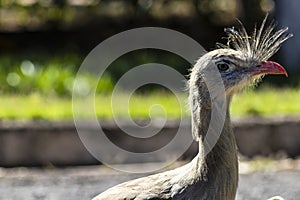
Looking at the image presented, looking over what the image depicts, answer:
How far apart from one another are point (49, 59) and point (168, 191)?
23.9 feet

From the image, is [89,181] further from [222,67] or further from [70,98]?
[222,67]

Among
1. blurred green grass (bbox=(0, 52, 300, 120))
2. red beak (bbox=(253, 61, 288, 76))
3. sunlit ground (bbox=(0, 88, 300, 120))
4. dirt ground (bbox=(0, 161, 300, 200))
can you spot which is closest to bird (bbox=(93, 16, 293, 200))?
red beak (bbox=(253, 61, 288, 76))

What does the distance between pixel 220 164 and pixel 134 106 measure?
14.9 ft

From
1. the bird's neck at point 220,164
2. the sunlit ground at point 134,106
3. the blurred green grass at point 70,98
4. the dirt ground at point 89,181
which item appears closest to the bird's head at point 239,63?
the bird's neck at point 220,164

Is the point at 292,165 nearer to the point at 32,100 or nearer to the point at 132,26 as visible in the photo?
the point at 32,100

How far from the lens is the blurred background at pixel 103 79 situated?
27.5ft

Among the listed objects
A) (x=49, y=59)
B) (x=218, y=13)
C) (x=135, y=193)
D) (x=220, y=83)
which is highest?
(x=218, y=13)

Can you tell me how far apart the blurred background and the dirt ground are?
54 millimetres

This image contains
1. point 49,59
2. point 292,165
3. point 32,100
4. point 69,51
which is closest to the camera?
point 292,165

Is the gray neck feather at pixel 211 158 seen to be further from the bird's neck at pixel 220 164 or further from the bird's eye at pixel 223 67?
the bird's eye at pixel 223 67

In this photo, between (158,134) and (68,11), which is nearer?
(158,134)

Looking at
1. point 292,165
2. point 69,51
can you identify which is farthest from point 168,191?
point 69,51

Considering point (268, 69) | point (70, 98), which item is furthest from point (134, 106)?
point (268, 69)

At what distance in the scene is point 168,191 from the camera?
4.73m
